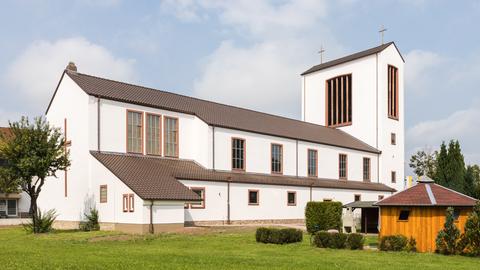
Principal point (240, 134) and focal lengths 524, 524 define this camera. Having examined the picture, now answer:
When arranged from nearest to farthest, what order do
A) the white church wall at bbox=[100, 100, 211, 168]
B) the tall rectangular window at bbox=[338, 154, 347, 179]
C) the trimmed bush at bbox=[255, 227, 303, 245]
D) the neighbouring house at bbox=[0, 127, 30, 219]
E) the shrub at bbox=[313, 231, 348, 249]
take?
the shrub at bbox=[313, 231, 348, 249]
the trimmed bush at bbox=[255, 227, 303, 245]
the white church wall at bbox=[100, 100, 211, 168]
the tall rectangular window at bbox=[338, 154, 347, 179]
the neighbouring house at bbox=[0, 127, 30, 219]

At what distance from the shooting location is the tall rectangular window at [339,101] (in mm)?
60625

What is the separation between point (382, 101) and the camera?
5853 centimetres

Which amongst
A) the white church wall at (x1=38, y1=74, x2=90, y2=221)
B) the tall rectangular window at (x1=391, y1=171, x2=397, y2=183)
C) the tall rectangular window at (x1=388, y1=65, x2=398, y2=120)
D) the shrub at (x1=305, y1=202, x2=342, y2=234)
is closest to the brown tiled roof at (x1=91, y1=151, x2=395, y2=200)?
the white church wall at (x1=38, y1=74, x2=90, y2=221)

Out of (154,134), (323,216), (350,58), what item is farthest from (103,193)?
(350,58)

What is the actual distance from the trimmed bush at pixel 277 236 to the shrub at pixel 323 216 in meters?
6.48

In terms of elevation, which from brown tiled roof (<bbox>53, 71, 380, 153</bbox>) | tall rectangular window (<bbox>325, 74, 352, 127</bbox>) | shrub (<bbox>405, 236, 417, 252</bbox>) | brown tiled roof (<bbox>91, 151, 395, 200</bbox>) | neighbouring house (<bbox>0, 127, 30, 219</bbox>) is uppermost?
tall rectangular window (<bbox>325, 74, 352, 127</bbox>)

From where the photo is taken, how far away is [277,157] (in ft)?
151

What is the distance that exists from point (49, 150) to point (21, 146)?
160 centimetres

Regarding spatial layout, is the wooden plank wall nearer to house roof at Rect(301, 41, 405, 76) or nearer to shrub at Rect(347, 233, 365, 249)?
shrub at Rect(347, 233, 365, 249)

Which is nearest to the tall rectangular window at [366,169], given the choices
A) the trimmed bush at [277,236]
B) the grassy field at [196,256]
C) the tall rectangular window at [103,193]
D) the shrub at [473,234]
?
the tall rectangular window at [103,193]

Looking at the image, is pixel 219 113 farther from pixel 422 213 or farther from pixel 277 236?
pixel 422 213

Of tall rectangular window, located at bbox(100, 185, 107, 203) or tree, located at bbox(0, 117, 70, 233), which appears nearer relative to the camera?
tree, located at bbox(0, 117, 70, 233)

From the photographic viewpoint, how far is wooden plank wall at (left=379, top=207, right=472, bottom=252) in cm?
2322

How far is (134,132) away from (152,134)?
5.15 ft
